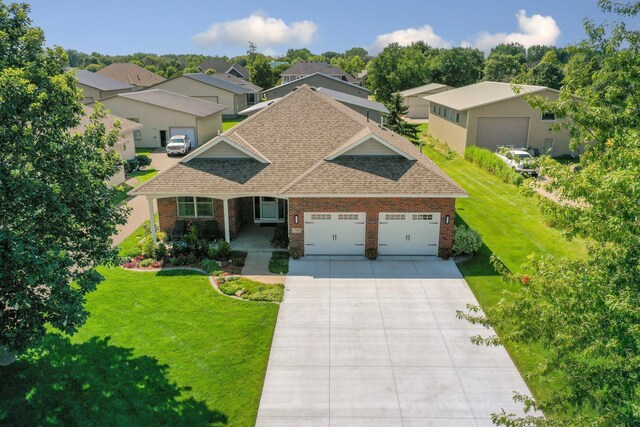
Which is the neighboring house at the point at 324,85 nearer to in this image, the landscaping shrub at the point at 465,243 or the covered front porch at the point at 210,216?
the covered front porch at the point at 210,216

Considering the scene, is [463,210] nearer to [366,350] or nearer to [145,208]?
[366,350]

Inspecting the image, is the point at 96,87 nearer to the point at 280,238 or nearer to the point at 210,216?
the point at 210,216

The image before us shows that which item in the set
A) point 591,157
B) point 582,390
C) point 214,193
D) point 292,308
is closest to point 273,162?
point 214,193

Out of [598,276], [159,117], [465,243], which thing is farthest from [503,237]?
[159,117]

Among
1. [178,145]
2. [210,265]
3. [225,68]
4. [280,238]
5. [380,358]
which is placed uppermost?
[225,68]

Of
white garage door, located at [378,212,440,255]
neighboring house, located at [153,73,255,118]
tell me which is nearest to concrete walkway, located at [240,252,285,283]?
white garage door, located at [378,212,440,255]

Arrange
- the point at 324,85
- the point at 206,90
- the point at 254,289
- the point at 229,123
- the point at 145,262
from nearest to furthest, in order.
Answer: the point at 254,289, the point at 145,262, the point at 324,85, the point at 229,123, the point at 206,90
